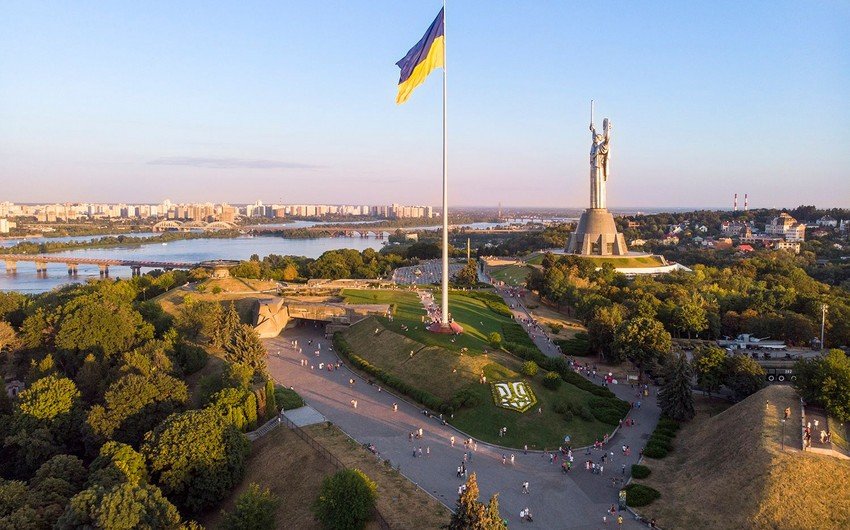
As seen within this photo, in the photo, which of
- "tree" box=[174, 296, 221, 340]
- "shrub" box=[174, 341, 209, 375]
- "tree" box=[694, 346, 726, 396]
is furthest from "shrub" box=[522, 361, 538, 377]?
"tree" box=[174, 296, 221, 340]

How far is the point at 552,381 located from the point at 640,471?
6.57 metres

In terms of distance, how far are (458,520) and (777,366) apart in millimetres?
21844

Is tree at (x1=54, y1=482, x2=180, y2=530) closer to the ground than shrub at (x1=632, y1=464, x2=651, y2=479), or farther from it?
farther from it

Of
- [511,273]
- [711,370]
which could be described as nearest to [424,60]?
[711,370]

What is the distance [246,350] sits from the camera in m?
27.9

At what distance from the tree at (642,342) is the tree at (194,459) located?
62.9 ft

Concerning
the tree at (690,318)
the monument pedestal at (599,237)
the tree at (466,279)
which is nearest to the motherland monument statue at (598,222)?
the monument pedestal at (599,237)

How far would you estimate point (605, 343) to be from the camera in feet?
104

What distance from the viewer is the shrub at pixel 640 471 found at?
19109mm

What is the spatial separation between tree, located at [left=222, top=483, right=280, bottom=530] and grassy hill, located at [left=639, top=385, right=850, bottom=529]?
1080 centimetres

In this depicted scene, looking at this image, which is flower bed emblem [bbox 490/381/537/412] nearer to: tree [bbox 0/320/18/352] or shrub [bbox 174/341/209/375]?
shrub [bbox 174/341/209/375]

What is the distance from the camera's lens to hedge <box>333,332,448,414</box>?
79.8ft

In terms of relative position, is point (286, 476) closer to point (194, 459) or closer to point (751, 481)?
point (194, 459)

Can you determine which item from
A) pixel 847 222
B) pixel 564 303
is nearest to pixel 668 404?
pixel 564 303
